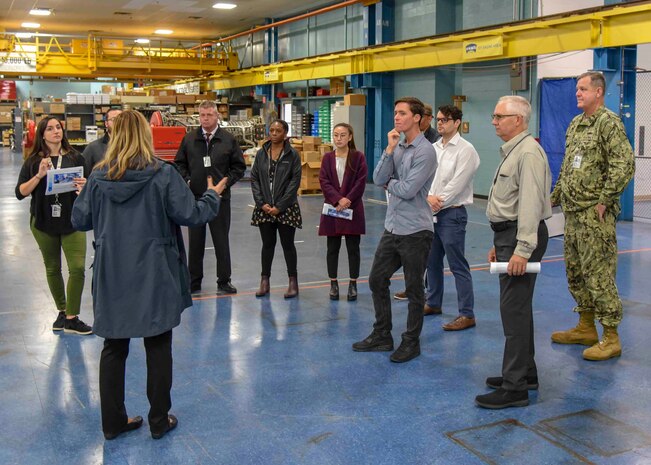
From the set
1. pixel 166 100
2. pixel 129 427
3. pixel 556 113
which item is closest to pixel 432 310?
pixel 129 427

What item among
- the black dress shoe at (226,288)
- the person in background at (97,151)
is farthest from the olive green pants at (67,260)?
the black dress shoe at (226,288)

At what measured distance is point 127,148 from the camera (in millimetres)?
3494

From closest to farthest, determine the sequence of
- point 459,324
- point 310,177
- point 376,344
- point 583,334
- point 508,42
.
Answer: point 376,344 → point 583,334 → point 459,324 → point 508,42 → point 310,177

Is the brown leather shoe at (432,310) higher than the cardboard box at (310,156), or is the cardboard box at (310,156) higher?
the cardboard box at (310,156)

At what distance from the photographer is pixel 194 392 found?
4395mm

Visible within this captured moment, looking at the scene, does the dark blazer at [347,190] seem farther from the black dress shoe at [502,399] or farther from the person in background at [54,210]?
the black dress shoe at [502,399]

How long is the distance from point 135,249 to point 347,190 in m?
3.32

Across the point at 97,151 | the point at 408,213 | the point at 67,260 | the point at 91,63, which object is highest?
the point at 91,63

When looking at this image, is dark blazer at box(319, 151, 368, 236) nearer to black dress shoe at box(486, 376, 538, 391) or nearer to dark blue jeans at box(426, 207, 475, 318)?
dark blue jeans at box(426, 207, 475, 318)

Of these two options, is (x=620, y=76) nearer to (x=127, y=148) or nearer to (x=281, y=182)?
(x=281, y=182)

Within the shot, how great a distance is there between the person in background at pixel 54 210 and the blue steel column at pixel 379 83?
13.4 metres

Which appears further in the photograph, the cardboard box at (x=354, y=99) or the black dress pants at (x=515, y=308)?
the cardboard box at (x=354, y=99)

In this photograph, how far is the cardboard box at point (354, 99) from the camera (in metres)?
18.5

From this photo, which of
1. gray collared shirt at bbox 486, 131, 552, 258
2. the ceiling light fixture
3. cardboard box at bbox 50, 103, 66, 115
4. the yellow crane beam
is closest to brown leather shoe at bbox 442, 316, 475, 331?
gray collared shirt at bbox 486, 131, 552, 258
